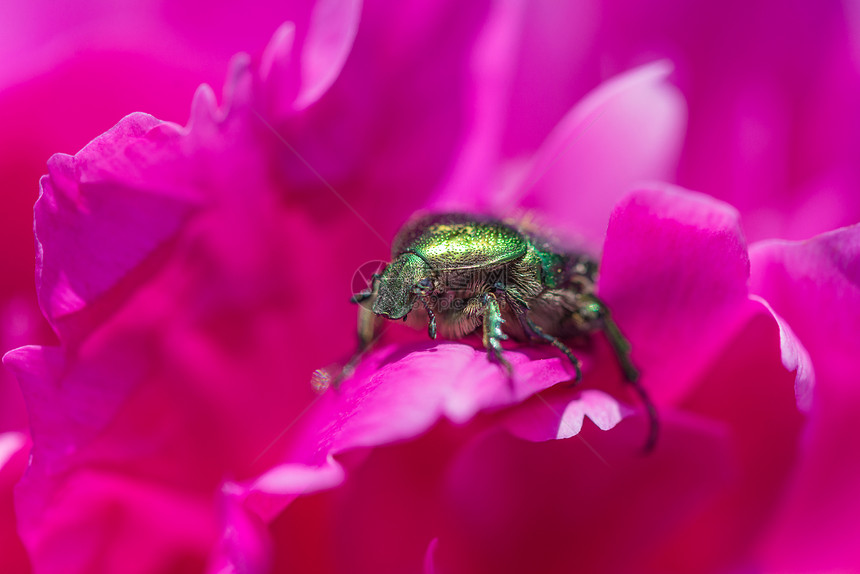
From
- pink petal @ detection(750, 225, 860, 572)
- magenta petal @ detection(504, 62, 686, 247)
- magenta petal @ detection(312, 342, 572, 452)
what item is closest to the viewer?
magenta petal @ detection(312, 342, 572, 452)

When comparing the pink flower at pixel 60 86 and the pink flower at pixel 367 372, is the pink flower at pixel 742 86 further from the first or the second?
the pink flower at pixel 60 86

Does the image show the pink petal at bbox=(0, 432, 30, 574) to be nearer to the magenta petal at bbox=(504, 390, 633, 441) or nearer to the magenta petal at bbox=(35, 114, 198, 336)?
the magenta petal at bbox=(35, 114, 198, 336)

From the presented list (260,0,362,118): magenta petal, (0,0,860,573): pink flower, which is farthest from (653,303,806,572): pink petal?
(260,0,362,118): magenta petal

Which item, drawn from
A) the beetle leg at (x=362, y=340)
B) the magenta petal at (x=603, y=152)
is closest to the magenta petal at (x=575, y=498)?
the beetle leg at (x=362, y=340)

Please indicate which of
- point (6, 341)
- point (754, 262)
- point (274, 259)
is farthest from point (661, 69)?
point (6, 341)

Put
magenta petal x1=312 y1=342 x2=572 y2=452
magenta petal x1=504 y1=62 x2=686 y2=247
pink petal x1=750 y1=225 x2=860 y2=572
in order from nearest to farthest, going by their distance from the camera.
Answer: magenta petal x1=312 y1=342 x2=572 y2=452 → pink petal x1=750 y1=225 x2=860 y2=572 → magenta petal x1=504 y1=62 x2=686 y2=247

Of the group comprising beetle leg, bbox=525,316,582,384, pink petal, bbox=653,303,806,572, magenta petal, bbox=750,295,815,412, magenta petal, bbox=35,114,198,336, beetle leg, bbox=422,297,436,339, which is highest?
magenta petal, bbox=35,114,198,336

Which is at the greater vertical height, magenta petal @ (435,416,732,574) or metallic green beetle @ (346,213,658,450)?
metallic green beetle @ (346,213,658,450)

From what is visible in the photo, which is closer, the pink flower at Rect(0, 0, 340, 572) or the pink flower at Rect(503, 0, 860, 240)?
the pink flower at Rect(0, 0, 340, 572)
